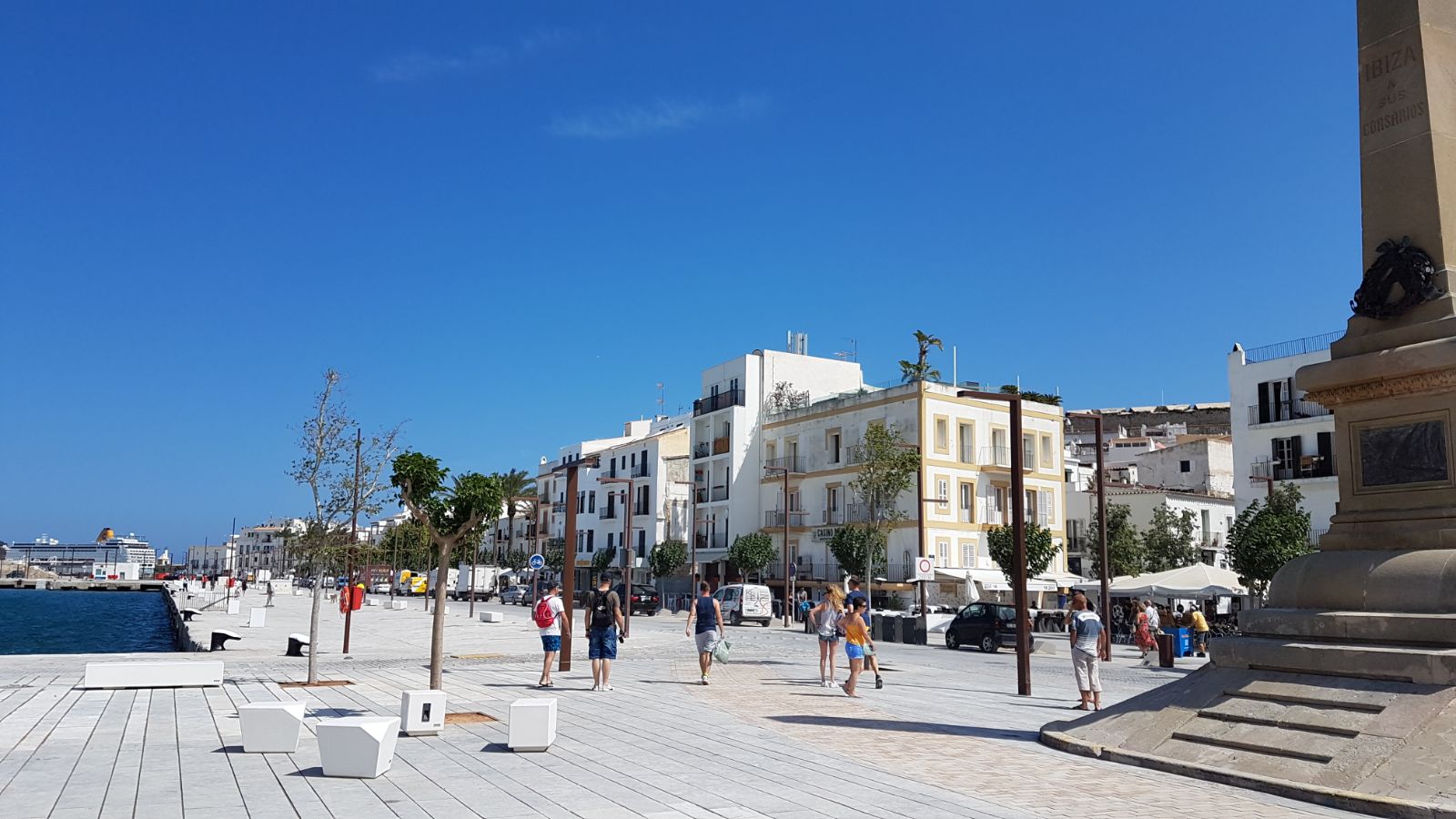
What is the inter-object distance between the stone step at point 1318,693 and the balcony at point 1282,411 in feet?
129

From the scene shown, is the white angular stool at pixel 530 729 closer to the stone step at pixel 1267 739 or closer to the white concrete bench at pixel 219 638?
the stone step at pixel 1267 739

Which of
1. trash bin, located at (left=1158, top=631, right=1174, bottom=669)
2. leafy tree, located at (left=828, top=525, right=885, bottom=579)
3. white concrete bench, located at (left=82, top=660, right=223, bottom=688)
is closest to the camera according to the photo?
white concrete bench, located at (left=82, top=660, right=223, bottom=688)

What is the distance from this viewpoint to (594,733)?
1196 centimetres

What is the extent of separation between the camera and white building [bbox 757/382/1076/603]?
175ft

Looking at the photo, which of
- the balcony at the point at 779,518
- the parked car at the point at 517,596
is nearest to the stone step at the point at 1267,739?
the balcony at the point at 779,518

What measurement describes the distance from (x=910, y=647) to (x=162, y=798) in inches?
1048

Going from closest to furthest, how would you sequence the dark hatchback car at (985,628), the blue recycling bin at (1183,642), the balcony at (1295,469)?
the blue recycling bin at (1183,642), the dark hatchback car at (985,628), the balcony at (1295,469)

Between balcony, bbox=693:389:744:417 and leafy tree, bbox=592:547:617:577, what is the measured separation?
41.4 ft

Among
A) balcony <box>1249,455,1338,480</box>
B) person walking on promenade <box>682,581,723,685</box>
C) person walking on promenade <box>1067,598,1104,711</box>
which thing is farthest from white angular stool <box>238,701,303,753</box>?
balcony <box>1249,455,1338,480</box>

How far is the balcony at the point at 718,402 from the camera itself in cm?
6762

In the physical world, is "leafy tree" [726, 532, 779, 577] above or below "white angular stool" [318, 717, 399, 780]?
above

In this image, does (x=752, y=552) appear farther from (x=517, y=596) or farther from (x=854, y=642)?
(x=854, y=642)

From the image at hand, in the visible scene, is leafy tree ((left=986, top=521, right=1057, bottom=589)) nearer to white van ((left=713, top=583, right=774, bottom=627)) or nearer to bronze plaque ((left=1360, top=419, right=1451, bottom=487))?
white van ((left=713, top=583, right=774, bottom=627))

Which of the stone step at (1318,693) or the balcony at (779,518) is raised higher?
the balcony at (779,518)
